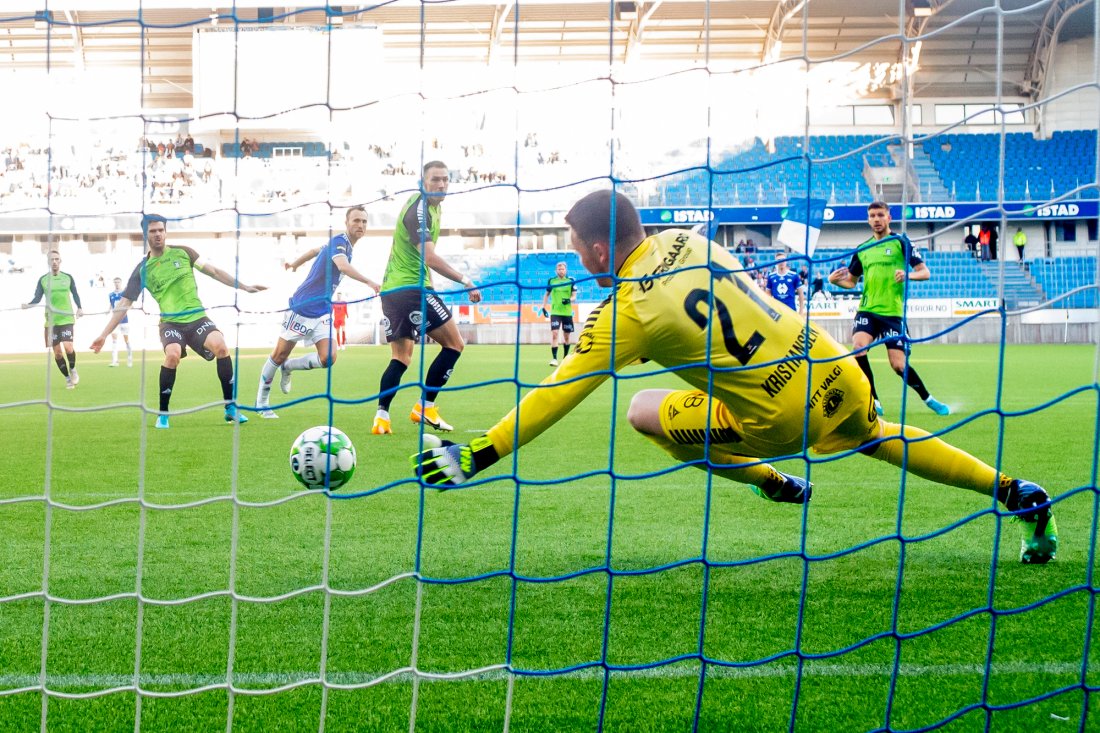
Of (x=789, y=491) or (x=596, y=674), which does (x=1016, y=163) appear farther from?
(x=596, y=674)

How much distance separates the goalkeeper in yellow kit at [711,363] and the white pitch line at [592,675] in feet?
1.81

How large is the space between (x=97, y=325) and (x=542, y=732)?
90.8 feet

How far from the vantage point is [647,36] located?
32.5 meters

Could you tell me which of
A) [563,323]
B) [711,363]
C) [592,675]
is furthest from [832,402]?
[563,323]

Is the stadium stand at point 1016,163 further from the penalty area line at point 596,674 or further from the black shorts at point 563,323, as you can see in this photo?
the penalty area line at point 596,674

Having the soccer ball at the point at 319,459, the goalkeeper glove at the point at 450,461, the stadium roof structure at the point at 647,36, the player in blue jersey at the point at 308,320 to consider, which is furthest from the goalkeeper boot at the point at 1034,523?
the stadium roof structure at the point at 647,36

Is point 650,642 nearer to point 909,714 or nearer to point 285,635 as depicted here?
point 909,714

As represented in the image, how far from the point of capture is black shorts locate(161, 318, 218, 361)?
28.8 feet

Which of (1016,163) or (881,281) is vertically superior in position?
(1016,163)

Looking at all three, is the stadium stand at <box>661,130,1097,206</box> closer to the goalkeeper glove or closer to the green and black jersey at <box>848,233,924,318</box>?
the green and black jersey at <box>848,233,924,318</box>

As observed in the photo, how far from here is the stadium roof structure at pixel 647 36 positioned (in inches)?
1220

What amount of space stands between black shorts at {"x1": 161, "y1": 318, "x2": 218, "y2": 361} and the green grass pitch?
2218mm

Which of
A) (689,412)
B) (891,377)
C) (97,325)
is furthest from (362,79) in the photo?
(689,412)

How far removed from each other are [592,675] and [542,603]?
0.67m
